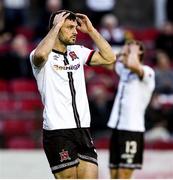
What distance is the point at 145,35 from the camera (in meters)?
16.5

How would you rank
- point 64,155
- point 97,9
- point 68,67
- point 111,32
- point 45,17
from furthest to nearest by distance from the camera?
1. point 97,9
2. point 45,17
3. point 111,32
4. point 68,67
5. point 64,155

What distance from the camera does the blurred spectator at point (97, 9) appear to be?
16.4 meters

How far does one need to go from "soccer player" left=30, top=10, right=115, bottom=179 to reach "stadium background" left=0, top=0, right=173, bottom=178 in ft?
12.2

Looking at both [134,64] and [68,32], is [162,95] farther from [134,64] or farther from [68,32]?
[68,32]

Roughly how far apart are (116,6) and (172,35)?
2409 mm

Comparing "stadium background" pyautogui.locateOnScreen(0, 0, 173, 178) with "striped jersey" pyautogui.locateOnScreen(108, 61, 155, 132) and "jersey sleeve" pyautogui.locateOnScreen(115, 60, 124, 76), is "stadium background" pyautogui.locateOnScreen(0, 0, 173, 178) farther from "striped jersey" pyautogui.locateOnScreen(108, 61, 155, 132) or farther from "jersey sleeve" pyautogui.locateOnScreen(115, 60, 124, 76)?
"striped jersey" pyautogui.locateOnScreen(108, 61, 155, 132)

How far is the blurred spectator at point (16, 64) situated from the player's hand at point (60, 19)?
23.1 ft

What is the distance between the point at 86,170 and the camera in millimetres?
7660

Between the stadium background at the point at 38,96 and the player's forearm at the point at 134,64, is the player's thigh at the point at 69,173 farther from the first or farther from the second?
the stadium background at the point at 38,96

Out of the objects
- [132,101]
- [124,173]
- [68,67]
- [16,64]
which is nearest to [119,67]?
[132,101]

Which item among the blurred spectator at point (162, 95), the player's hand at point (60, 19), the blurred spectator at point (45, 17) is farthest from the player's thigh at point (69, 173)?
the blurred spectator at point (45, 17)

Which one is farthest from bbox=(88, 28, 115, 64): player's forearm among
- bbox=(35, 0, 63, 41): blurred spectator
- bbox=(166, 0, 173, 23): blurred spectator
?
bbox=(166, 0, 173, 23): blurred spectator

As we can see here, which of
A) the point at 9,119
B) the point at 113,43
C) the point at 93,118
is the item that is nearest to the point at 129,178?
the point at 93,118

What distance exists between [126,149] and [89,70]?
5472 millimetres
